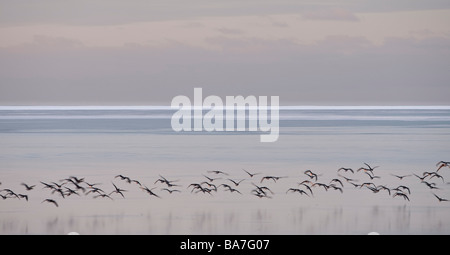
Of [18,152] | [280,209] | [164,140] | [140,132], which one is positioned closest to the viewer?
[280,209]

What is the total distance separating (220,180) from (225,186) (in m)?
0.58

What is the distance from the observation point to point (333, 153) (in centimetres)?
1405

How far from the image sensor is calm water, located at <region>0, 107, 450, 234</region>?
349 inches

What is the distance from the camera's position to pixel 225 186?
10.6 meters

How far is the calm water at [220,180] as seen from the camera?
8.86 meters

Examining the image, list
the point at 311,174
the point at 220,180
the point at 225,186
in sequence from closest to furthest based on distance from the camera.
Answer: the point at 225,186 → the point at 220,180 → the point at 311,174

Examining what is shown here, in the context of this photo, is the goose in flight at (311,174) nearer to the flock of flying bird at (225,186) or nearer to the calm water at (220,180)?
the flock of flying bird at (225,186)

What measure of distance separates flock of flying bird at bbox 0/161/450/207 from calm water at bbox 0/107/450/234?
6cm

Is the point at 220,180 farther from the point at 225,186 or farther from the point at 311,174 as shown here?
the point at 311,174

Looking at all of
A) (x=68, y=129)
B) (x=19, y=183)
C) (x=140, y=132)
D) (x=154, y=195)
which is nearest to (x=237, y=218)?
(x=154, y=195)

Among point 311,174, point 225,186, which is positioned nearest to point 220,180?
point 225,186

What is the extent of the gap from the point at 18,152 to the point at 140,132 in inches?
201
